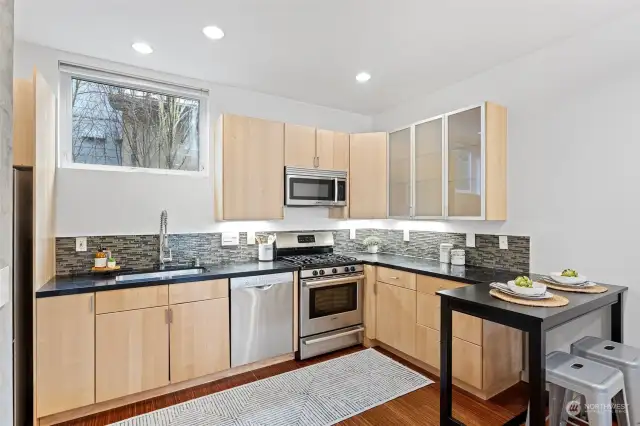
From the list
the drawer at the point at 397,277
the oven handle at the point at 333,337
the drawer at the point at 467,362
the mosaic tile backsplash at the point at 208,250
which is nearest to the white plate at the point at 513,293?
the drawer at the point at 467,362

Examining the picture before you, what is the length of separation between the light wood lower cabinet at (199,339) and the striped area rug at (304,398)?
0.76 ft

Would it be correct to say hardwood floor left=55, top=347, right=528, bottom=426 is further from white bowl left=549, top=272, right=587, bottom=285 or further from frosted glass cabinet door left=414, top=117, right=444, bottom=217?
frosted glass cabinet door left=414, top=117, right=444, bottom=217

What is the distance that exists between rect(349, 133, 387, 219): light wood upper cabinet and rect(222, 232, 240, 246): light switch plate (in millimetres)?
1299

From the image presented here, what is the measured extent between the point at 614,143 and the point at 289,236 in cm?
283

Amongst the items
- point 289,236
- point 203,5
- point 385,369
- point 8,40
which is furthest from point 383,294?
point 8,40

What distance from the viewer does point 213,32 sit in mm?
2352

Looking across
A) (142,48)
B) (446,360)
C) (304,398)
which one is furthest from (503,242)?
(142,48)

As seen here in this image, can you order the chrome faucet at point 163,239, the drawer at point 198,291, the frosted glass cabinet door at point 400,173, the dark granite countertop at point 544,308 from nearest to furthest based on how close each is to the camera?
the dark granite countertop at point 544,308 → the drawer at point 198,291 → the chrome faucet at point 163,239 → the frosted glass cabinet door at point 400,173

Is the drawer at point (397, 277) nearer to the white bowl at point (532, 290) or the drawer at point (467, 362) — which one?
the drawer at point (467, 362)

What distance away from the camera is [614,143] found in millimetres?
2287

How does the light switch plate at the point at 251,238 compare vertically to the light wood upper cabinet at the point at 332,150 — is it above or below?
below

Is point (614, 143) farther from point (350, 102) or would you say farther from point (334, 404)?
point (334, 404)

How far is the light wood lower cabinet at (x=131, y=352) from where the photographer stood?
7.77 feet

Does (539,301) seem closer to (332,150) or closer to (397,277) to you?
(397,277)
